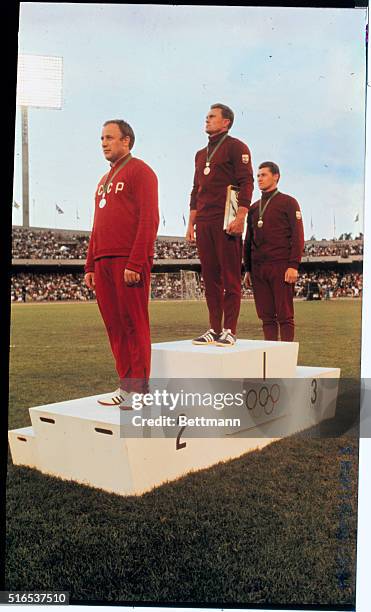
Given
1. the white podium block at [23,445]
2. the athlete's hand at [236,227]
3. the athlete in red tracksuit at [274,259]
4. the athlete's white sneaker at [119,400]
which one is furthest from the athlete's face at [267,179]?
the white podium block at [23,445]

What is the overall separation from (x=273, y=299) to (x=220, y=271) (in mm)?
237

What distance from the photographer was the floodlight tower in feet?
6.72

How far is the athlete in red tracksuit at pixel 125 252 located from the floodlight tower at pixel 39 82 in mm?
220

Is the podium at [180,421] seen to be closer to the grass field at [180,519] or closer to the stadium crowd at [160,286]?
the grass field at [180,519]

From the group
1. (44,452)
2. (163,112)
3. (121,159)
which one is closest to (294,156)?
(163,112)

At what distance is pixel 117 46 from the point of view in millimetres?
2047

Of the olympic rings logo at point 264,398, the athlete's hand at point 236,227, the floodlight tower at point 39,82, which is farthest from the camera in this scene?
the athlete's hand at point 236,227

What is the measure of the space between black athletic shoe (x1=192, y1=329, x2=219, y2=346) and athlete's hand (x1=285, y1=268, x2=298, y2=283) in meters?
0.36

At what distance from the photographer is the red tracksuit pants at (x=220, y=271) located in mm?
2223

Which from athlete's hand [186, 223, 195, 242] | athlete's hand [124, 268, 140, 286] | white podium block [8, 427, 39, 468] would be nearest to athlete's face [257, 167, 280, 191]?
athlete's hand [186, 223, 195, 242]

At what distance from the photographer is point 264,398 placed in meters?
2.19

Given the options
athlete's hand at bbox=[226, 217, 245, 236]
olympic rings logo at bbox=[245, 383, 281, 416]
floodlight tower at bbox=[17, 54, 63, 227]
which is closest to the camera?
floodlight tower at bbox=[17, 54, 63, 227]

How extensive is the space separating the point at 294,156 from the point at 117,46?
29.5 inches

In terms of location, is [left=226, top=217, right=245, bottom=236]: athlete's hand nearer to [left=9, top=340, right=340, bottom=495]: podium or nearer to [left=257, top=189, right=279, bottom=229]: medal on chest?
[left=257, top=189, right=279, bottom=229]: medal on chest
